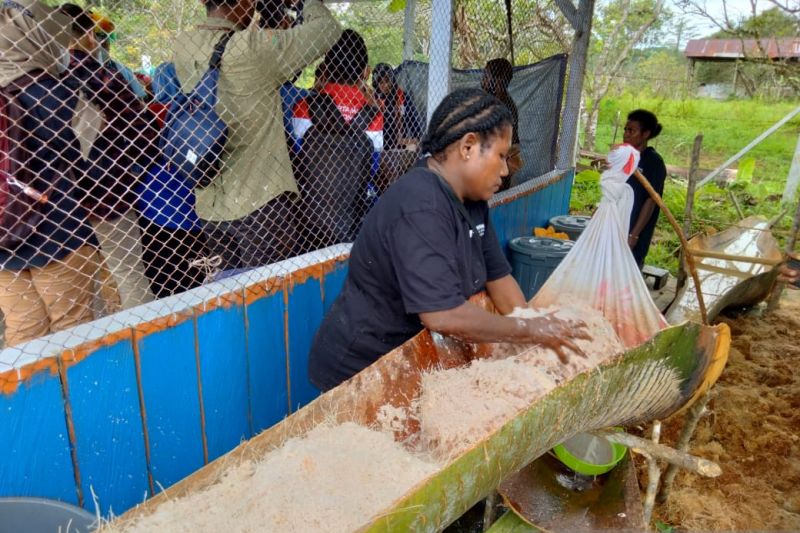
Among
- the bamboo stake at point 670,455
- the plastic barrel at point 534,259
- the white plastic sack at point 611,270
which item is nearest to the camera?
the bamboo stake at point 670,455

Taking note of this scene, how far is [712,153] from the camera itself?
54.9 feet

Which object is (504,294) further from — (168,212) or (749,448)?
(749,448)

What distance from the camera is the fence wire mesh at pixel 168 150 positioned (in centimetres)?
226

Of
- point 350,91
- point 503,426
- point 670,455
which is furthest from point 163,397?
point 670,455

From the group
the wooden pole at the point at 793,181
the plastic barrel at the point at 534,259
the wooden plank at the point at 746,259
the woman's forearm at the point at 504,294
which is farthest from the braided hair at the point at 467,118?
the wooden pole at the point at 793,181

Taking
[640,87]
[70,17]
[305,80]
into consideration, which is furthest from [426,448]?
[640,87]

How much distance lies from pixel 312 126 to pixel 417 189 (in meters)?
1.40

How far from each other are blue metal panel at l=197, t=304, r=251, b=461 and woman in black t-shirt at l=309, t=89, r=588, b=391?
55 centimetres

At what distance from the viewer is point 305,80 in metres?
3.97

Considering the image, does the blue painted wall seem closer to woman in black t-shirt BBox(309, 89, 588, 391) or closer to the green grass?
woman in black t-shirt BBox(309, 89, 588, 391)

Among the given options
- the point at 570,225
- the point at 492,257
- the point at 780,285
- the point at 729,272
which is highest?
the point at 492,257

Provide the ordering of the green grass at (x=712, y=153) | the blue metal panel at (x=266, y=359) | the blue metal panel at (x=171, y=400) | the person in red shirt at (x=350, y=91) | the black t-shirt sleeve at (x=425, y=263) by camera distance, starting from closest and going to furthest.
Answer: the black t-shirt sleeve at (x=425, y=263), the blue metal panel at (x=171, y=400), the blue metal panel at (x=266, y=359), the person in red shirt at (x=350, y=91), the green grass at (x=712, y=153)

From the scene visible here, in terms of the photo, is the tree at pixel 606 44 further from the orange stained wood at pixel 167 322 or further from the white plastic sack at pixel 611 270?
the orange stained wood at pixel 167 322

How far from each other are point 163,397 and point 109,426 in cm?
24
